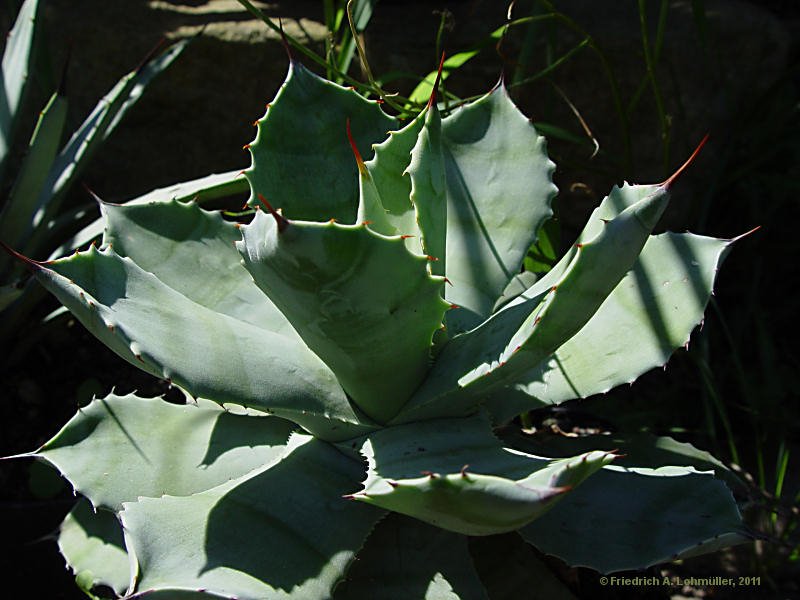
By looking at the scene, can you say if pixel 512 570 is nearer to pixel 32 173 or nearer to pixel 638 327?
pixel 638 327

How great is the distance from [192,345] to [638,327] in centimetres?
54

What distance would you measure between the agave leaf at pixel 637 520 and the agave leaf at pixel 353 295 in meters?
0.26

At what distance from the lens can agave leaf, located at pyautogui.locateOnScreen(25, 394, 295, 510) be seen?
89 centimetres

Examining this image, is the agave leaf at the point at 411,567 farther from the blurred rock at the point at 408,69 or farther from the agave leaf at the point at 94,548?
the blurred rock at the point at 408,69

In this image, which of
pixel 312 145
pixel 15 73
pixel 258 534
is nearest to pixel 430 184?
pixel 312 145

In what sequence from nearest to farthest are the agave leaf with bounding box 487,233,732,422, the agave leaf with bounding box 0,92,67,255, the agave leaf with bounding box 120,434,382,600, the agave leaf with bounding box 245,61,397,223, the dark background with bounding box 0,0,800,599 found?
1. the agave leaf with bounding box 120,434,382,600
2. the agave leaf with bounding box 487,233,732,422
3. the agave leaf with bounding box 245,61,397,223
4. the agave leaf with bounding box 0,92,67,255
5. the dark background with bounding box 0,0,800,599

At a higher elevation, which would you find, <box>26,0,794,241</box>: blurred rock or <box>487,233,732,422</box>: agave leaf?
<box>26,0,794,241</box>: blurred rock

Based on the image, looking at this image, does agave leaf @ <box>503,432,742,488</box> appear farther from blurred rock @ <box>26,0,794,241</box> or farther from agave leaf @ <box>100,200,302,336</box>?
blurred rock @ <box>26,0,794,241</box>

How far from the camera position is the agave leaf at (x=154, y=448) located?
89cm

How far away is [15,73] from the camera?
1383 mm

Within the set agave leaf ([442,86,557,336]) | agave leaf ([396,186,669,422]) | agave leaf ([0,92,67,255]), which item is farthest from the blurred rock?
agave leaf ([396,186,669,422])

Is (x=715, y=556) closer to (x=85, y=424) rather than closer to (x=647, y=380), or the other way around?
(x=647, y=380)

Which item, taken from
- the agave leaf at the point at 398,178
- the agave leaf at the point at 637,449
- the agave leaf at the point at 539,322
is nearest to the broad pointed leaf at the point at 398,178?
the agave leaf at the point at 398,178

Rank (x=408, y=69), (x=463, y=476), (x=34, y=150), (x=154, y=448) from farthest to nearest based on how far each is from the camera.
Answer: (x=408, y=69) < (x=34, y=150) < (x=154, y=448) < (x=463, y=476)
